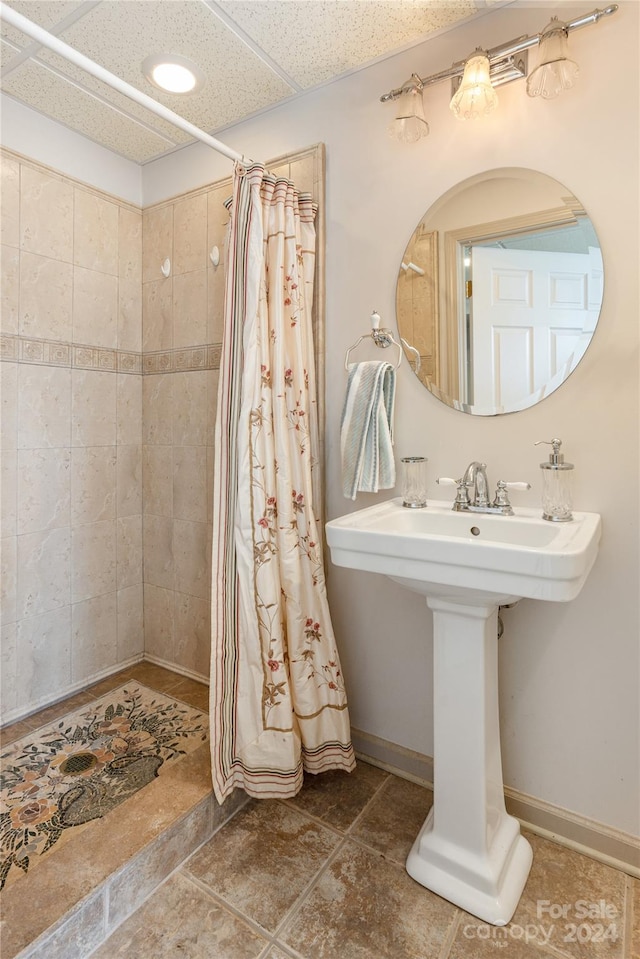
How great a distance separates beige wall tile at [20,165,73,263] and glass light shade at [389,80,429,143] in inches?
53.8

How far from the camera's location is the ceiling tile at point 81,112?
5.67ft

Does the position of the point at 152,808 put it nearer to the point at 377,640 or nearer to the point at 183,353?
the point at 377,640

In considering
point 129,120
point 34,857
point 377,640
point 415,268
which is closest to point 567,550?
point 377,640

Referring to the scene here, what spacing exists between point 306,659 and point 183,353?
1380 mm

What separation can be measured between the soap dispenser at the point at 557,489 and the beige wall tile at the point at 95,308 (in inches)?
73.0

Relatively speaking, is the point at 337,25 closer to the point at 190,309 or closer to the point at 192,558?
the point at 190,309

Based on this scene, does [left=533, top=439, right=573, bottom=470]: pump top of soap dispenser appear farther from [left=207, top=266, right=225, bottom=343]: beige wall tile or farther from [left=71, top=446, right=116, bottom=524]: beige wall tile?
[left=71, top=446, right=116, bottom=524]: beige wall tile

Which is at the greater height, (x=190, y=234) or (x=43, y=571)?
(x=190, y=234)

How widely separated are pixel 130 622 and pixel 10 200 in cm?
180

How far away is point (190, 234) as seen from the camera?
2.13m

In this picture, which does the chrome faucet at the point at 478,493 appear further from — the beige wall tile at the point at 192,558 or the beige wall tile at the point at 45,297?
the beige wall tile at the point at 45,297

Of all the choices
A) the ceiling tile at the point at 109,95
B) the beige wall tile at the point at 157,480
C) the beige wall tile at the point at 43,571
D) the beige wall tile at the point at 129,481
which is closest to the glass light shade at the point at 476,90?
the ceiling tile at the point at 109,95

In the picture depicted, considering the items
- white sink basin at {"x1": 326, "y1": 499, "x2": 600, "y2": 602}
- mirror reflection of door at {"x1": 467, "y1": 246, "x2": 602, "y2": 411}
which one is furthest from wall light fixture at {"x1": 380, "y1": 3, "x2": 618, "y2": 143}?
white sink basin at {"x1": 326, "y1": 499, "x2": 600, "y2": 602}

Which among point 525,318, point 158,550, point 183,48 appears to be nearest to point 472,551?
point 525,318
